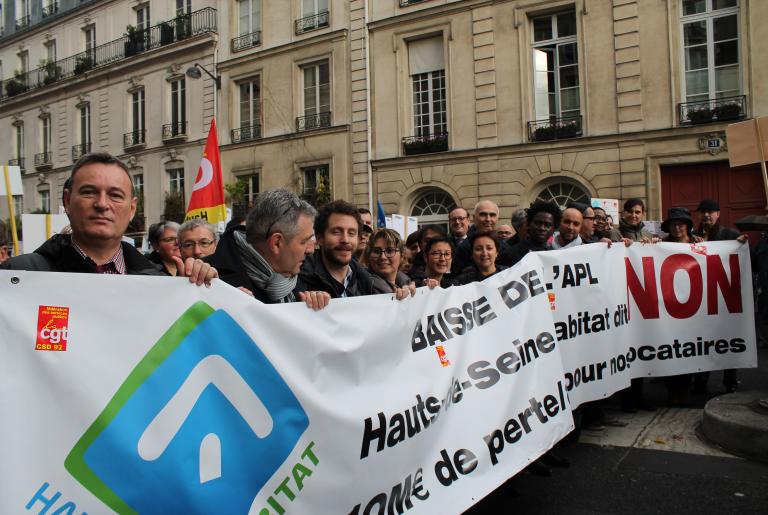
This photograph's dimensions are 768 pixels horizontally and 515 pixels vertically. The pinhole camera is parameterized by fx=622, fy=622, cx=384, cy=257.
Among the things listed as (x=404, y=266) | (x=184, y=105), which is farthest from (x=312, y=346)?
(x=184, y=105)

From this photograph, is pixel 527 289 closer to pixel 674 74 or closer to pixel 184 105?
pixel 674 74

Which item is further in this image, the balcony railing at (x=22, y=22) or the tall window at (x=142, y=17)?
the balcony railing at (x=22, y=22)

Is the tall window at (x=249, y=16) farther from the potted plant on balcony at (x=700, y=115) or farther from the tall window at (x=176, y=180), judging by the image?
the potted plant on balcony at (x=700, y=115)

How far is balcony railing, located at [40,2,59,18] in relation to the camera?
30.3 metres

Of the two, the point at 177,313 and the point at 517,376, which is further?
the point at 517,376

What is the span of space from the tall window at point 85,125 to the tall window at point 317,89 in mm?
12519

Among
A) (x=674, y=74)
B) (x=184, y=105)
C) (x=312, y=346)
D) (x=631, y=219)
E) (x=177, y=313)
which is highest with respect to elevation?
(x=184, y=105)

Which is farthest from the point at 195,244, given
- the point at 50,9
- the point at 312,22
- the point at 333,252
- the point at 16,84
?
the point at 16,84

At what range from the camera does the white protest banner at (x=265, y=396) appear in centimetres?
178

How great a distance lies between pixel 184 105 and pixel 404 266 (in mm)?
20853

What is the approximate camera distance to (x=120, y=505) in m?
1.81

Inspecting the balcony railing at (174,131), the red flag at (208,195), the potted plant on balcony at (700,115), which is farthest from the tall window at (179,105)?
the red flag at (208,195)

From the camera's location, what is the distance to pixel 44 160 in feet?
97.5

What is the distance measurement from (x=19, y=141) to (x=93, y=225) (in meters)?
34.7
